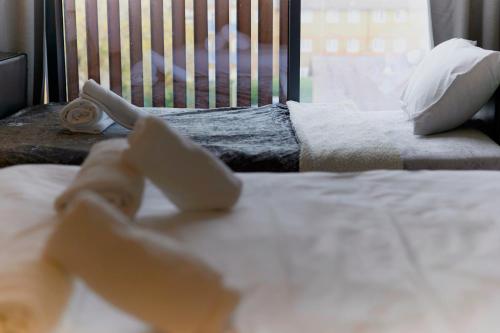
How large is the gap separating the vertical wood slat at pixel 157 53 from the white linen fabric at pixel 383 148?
1.27m

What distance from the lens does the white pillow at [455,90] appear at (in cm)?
299

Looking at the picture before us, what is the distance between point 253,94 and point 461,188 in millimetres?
2313

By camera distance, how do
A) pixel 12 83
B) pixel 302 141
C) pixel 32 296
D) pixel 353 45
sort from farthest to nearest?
pixel 353 45
pixel 12 83
pixel 302 141
pixel 32 296

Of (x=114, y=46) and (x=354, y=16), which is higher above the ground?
(x=354, y=16)

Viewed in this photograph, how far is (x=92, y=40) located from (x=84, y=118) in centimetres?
119

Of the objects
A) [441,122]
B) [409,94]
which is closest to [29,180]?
[441,122]

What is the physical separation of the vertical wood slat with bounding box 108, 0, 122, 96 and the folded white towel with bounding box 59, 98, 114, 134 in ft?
3.46

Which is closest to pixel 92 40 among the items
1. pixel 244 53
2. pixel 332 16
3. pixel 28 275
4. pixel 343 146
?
pixel 244 53

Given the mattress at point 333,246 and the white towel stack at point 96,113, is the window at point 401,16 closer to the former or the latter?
the white towel stack at point 96,113

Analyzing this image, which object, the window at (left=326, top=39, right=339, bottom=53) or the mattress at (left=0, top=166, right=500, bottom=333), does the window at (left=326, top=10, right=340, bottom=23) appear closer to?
the window at (left=326, top=39, right=339, bottom=53)

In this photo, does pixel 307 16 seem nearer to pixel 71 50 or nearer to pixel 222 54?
pixel 222 54

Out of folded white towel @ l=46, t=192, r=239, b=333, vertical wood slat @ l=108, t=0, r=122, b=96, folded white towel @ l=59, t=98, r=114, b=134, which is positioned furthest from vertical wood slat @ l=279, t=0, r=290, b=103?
folded white towel @ l=46, t=192, r=239, b=333

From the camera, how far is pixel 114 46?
414 centimetres

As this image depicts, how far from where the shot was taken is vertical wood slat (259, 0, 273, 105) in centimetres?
410
